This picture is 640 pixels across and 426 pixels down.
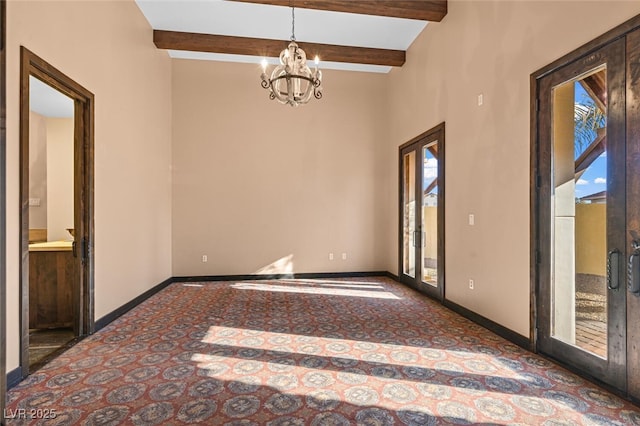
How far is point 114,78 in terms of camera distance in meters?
4.25

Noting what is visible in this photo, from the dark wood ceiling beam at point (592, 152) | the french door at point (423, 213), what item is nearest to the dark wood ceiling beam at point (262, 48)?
the french door at point (423, 213)

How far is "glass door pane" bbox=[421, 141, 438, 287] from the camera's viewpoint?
17.3 feet

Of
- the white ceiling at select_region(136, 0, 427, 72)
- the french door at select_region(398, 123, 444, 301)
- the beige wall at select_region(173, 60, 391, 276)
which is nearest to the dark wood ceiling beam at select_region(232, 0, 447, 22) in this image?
the white ceiling at select_region(136, 0, 427, 72)

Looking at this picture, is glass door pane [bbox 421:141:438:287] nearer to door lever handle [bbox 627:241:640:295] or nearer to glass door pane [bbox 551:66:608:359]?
glass door pane [bbox 551:66:608:359]

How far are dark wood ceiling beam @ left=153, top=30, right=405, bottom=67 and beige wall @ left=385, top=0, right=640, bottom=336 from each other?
105 cm

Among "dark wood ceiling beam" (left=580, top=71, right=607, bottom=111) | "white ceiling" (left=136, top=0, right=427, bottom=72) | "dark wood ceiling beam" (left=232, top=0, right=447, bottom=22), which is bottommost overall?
"dark wood ceiling beam" (left=580, top=71, right=607, bottom=111)

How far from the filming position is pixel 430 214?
5426 millimetres

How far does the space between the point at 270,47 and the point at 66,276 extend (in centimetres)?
473

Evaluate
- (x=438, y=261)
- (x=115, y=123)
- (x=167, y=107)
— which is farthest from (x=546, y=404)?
(x=167, y=107)

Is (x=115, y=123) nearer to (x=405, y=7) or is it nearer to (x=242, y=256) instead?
(x=242, y=256)

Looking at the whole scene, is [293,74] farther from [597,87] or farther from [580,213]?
[580,213]

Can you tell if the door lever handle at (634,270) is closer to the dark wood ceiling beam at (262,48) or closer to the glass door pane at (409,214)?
the glass door pane at (409,214)

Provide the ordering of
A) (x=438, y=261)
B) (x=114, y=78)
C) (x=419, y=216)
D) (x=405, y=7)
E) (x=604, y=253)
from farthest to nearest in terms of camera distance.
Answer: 1. (x=419, y=216)
2. (x=438, y=261)
3. (x=405, y=7)
4. (x=114, y=78)
5. (x=604, y=253)

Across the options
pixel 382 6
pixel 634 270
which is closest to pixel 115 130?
pixel 382 6
